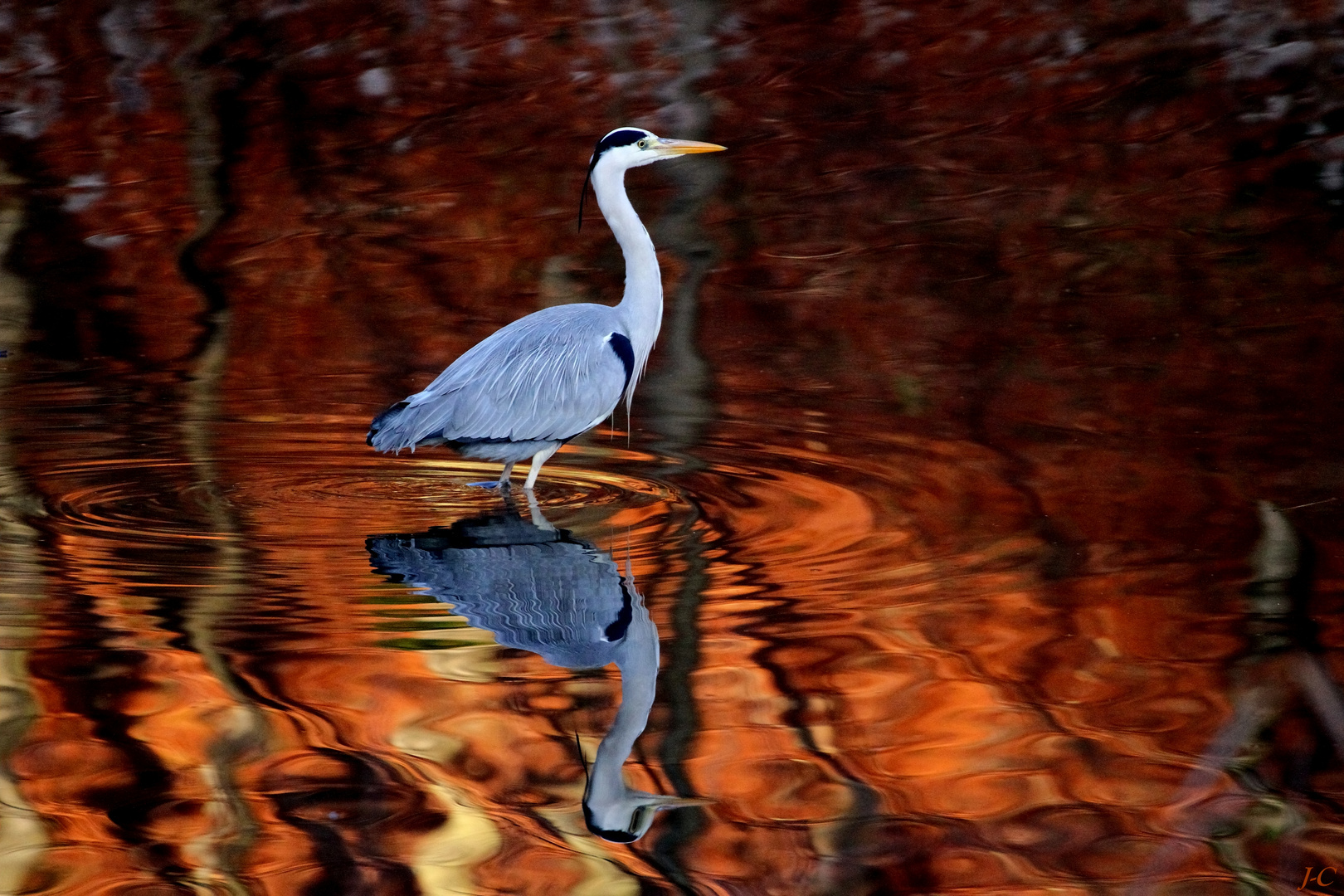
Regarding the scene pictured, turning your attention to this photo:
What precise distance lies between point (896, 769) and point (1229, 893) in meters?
0.97

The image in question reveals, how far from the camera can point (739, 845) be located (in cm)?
452

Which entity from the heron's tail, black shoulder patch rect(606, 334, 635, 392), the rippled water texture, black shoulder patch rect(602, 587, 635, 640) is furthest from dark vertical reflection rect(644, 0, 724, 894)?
the heron's tail

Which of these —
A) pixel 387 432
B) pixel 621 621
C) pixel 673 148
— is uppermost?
pixel 673 148

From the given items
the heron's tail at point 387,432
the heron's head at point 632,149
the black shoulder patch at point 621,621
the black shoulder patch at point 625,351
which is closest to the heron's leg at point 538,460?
the black shoulder patch at point 625,351

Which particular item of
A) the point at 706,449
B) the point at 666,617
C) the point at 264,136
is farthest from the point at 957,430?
the point at 264,136

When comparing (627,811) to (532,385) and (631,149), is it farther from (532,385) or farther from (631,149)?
(631,149)

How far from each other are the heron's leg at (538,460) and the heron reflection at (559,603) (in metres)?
0.21

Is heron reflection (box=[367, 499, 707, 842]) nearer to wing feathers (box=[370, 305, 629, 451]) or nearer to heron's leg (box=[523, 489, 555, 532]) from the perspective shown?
heron's leg (box=[523, 489, 555, 532])

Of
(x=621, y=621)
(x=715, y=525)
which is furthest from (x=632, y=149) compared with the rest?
(x=621, y=621)

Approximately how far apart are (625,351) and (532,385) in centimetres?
51

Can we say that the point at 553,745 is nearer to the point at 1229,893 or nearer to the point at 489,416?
the point at 1229,893

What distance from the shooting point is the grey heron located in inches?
291

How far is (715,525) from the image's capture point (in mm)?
6801

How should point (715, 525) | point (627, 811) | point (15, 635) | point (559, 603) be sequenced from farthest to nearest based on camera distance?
point (715, 525) → point (559, 603) → point (15, 635) → point (627, 811)
